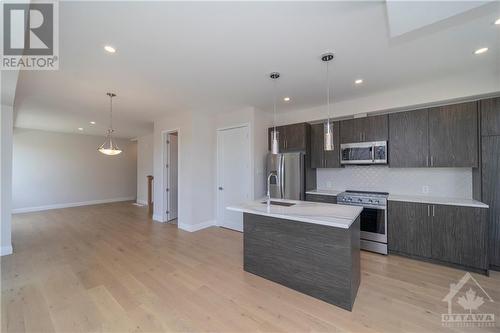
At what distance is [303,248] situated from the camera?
228 cm

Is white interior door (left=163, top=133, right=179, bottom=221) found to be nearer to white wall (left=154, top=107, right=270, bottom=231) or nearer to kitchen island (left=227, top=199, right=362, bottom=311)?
white wall (left=154, top=107, right=270, bottom=231)

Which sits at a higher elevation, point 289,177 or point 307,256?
point 289,177

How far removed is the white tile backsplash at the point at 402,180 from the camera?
10.5 ft

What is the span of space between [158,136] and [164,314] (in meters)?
4.48

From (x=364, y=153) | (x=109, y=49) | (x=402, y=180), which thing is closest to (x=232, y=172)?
(x=364, y=153)

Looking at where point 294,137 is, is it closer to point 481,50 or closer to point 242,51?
point 242,51

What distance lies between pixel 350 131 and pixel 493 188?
1980 mm

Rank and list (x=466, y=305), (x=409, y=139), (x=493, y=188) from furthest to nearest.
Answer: (x=409, y=139) < (x=493, y=188) < (x=466, y=305)

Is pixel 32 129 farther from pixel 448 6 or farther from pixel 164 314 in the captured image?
pixel 448 6

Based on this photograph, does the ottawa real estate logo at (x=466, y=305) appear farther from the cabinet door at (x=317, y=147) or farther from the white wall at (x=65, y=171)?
the white wall at (x=65, y=171)

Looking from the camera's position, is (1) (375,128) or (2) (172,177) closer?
(1) (375,128)

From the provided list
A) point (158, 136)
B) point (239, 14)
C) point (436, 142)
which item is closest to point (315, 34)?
point (239, 14)

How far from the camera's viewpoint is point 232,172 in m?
4.75

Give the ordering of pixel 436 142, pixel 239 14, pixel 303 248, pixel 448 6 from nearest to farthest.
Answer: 1. pixel 448 6
2. pixel 239 14
3. pixel 303 248
4. pixel 436 142
